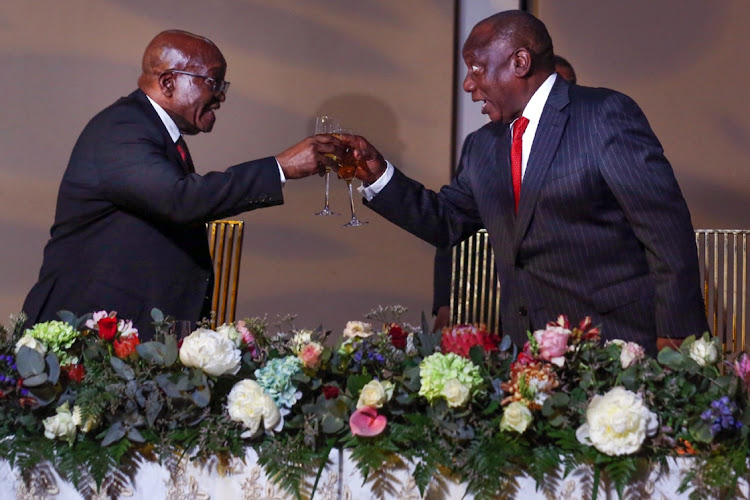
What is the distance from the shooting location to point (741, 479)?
144 cm

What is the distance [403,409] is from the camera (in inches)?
59.8

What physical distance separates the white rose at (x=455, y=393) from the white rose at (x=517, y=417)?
0.07 m

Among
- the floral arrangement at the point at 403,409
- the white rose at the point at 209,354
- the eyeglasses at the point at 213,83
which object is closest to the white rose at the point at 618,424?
the floral arrangement at the point at 403,409

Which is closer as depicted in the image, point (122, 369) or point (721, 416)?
point (721, 416)

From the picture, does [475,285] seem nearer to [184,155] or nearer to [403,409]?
[184,155]

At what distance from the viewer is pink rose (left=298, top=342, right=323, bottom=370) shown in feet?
5.07

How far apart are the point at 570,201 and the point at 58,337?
125cm

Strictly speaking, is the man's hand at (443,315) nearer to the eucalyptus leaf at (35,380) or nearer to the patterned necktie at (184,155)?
the patterned necktie at (184,155)

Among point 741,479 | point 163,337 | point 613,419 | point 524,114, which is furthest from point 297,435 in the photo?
point 524,114

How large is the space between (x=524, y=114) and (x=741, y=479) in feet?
4.24

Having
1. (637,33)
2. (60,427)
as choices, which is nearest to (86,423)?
(60,427)

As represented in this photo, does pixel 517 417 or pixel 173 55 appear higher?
pixel 173 55

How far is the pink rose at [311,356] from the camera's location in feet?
5.07

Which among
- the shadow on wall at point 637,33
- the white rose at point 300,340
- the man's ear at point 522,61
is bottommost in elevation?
the white rose at point 300,340
